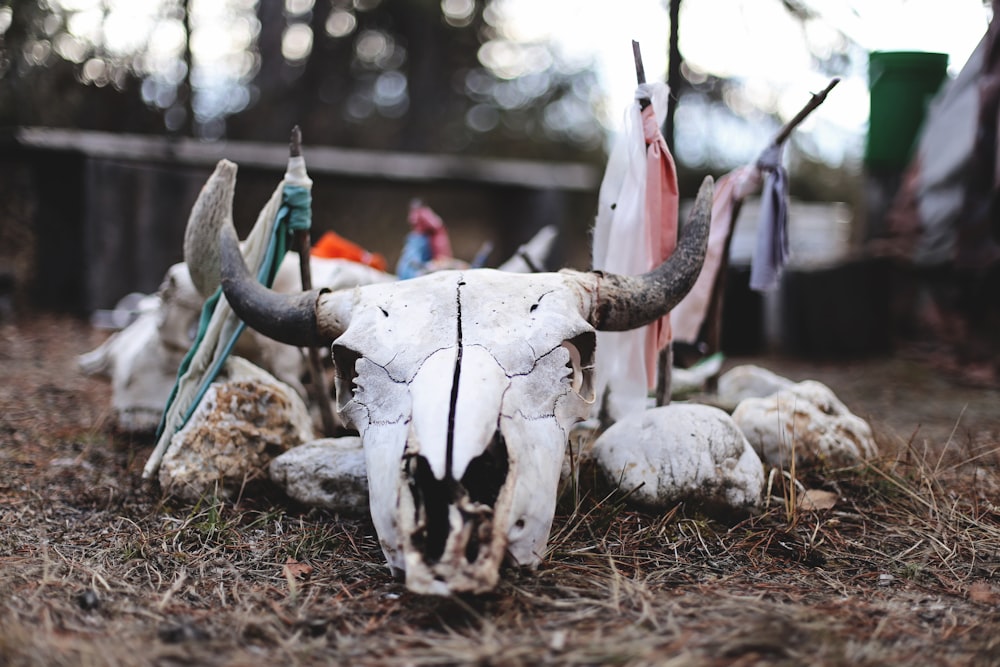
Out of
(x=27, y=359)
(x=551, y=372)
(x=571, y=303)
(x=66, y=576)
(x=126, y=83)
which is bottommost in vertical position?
(x=27, y=359)

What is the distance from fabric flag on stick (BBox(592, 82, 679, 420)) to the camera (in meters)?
3.35

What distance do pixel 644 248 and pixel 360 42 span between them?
11698 mm

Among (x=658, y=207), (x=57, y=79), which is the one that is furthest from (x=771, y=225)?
(x=57, y=79)

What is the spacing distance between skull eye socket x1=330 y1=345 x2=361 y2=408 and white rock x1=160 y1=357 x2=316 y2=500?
666 mm

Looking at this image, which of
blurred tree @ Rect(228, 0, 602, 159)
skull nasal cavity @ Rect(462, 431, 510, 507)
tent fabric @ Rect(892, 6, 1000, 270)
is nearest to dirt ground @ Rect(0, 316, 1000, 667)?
skull nasal cavity @ Rect(462, 431, 510, 507)

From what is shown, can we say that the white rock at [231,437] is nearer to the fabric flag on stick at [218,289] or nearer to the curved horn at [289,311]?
the fabric flag on stick at [218,289]

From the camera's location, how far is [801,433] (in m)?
3.28

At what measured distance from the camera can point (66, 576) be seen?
233 cm

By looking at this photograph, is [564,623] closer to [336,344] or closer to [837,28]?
[336,344]

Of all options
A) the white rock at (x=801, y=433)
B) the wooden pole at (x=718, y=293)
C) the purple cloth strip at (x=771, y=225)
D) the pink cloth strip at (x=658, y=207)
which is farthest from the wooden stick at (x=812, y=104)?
the white rock at (x=801, y=433)

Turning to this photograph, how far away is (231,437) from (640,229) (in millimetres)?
1847

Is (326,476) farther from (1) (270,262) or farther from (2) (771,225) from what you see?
(2) (771,225)

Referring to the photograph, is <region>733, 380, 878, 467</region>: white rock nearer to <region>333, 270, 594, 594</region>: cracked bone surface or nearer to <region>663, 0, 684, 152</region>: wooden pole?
<region>333, 270, 594, 594</region>: cracked bone surface

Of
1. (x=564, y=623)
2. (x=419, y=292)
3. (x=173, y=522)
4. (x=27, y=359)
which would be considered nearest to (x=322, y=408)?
(x=173, y=522)
